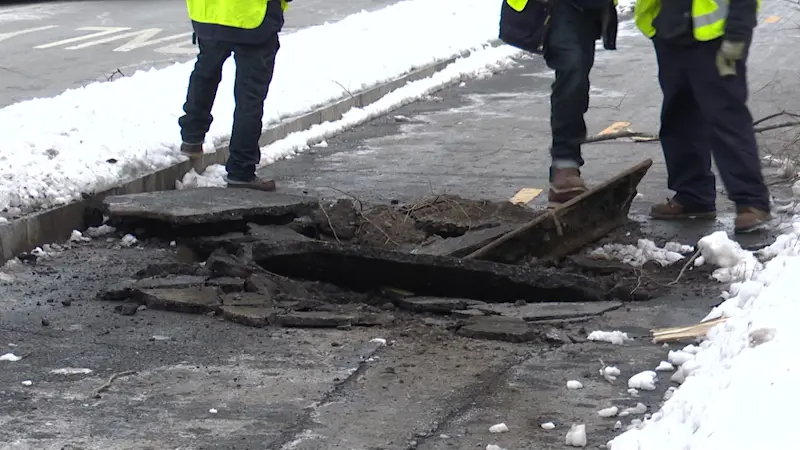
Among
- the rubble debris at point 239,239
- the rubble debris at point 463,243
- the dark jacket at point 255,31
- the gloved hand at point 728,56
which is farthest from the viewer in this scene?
the dark jacket at point 255,31

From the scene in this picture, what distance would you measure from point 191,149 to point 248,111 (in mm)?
525

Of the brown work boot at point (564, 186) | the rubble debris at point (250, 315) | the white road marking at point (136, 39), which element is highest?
the white road marking at point (136, 39)

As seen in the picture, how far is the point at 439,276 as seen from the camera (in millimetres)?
5523

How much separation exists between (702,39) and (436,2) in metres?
11.8

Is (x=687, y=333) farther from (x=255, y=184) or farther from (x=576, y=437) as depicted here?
(x=255, y=184)

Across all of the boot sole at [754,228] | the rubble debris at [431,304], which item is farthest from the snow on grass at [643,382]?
the boot sole at [754,228]

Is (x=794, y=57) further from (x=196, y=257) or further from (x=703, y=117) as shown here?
(x=196, y=257)

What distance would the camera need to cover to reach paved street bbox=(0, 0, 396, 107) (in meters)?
12.2

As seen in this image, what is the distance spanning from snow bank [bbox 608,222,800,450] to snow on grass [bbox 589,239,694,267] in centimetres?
116

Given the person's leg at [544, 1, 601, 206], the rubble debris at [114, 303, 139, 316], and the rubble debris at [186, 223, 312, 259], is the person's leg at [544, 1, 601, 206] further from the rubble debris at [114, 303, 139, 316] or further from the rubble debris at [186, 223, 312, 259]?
the rubble debris at [114, 303, 139, 316]

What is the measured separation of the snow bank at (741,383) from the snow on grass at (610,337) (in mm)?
322

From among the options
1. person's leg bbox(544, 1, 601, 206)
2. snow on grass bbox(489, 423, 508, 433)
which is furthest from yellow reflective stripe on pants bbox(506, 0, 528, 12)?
snow on grass bbox(489, 423, 508, 433)

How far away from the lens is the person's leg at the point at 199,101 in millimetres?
7746

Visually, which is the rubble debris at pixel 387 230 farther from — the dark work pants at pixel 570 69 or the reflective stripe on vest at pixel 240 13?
the reflective stripe on vest at pixel 240 13
